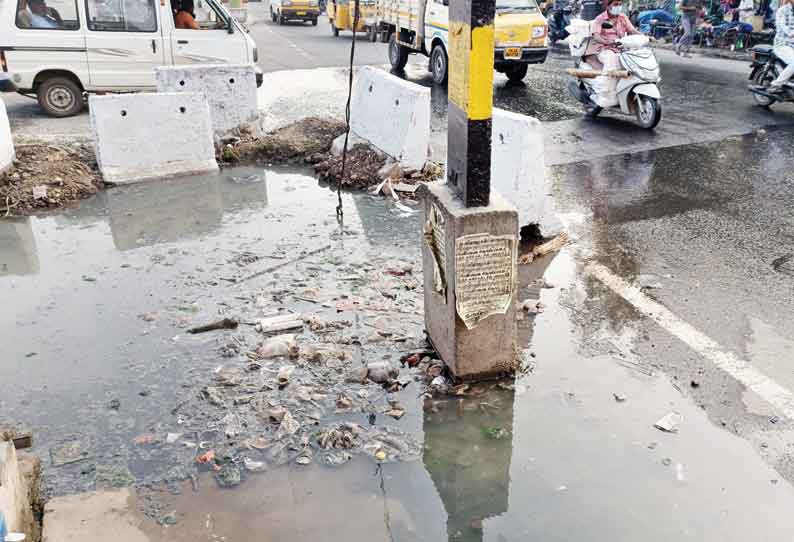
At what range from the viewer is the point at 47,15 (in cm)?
1153

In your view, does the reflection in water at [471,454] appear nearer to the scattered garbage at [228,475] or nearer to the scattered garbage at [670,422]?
the scattered garbage at [670,422]

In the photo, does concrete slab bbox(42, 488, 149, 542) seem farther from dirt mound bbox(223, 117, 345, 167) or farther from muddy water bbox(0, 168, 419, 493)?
dirt mound bbox(223, 117, 345, 167)

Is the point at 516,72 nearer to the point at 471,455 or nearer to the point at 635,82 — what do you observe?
the point at 635,82

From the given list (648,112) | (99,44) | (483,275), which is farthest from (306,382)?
(99,44)

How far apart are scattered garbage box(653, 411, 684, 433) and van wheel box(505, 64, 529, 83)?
12.7m

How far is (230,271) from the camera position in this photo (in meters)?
6.14

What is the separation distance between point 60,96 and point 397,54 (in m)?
8.23

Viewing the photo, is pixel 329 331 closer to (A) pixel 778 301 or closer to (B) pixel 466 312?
(B) pixel 466 312

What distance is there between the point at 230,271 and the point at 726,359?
12.6 feet

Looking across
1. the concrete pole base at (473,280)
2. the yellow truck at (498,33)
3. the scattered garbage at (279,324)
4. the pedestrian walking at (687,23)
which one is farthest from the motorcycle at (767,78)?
the scattered garbage at (279,324)

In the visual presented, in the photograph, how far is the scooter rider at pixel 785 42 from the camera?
11547 millimetres

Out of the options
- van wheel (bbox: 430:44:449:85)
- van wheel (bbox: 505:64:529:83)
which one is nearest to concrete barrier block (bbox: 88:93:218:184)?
van wheel (bbox: 430:44:449:85)

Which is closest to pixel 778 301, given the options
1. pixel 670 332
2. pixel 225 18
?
pixel 670 332

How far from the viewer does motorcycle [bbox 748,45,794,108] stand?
11812 millimetres
